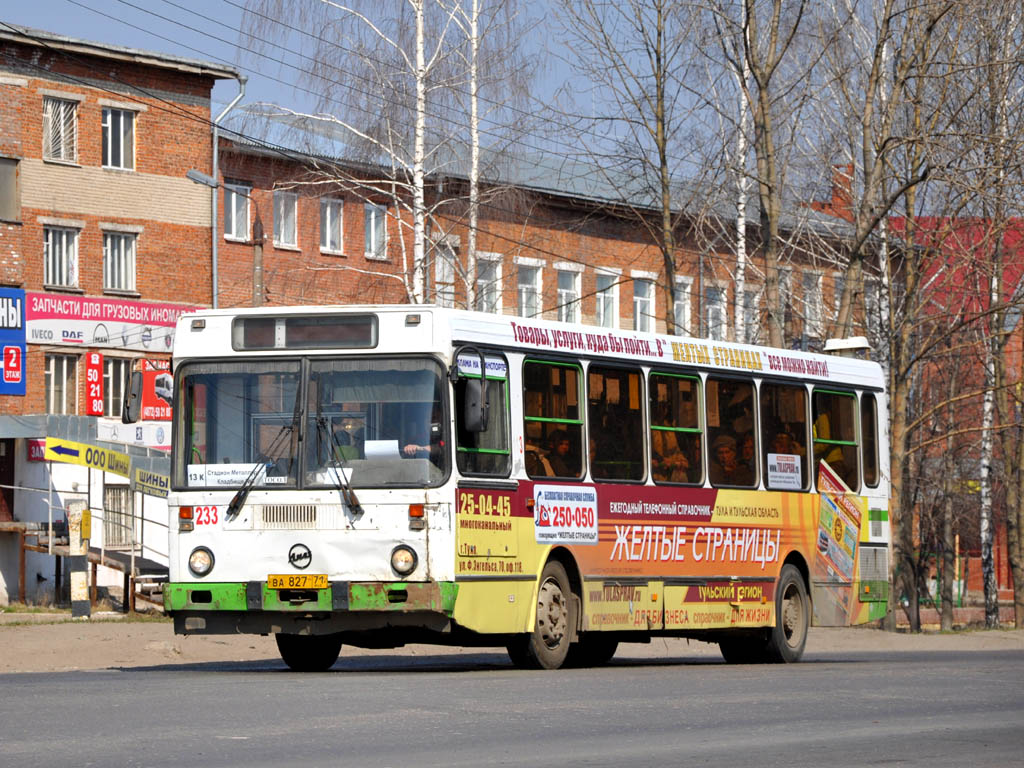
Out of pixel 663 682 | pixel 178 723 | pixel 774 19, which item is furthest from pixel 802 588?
pixel 774 19

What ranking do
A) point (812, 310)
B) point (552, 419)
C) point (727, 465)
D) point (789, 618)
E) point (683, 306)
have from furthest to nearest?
1. point (683, 306)
2. point (812, 310)
3. point (789, 618)
4. point (727, 465)
5. point (552, 419)

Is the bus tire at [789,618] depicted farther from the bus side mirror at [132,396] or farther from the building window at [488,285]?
the building window at [488,285]

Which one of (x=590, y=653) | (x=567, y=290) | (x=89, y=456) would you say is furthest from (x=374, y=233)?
(x=590, y=653)

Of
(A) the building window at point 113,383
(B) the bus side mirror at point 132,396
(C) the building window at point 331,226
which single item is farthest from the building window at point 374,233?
(B) the bus side mirror at point 132,396

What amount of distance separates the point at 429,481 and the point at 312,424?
3.45ft

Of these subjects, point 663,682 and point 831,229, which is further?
point 831,229

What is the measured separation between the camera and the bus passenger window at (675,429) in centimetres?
1786

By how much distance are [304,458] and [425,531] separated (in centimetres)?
115

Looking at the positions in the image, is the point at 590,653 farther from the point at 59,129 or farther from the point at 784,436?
the point at 59,129

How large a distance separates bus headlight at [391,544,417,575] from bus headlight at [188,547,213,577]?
1.53 meters

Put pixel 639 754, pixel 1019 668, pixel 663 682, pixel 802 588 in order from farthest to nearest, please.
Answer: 1. pixel 802 588
2. pixel 1019 668
3. pixel 663 682
4. pixel 639 754

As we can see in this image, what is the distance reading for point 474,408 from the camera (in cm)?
1519

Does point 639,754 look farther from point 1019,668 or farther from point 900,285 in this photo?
point 900,285

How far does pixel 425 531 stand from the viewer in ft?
49.8
